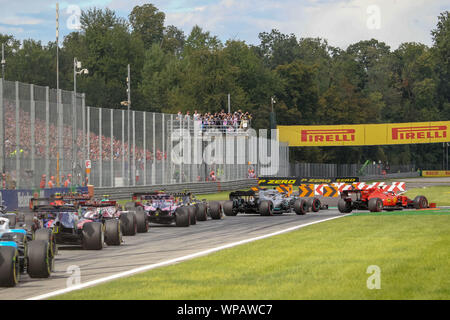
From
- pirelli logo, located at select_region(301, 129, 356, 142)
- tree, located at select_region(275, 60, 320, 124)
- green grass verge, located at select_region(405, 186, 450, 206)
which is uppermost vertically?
tree, located at select_region(275, 60, 320, 124)

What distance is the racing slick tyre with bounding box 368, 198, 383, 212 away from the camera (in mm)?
32188

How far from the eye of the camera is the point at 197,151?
170ft

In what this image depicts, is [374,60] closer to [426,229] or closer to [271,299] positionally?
[426,229]

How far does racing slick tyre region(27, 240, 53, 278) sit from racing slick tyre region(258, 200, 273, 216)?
1918cm

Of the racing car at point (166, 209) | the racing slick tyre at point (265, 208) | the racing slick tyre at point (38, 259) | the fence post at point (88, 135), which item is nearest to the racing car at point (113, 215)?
the racing car at point (166, 209)

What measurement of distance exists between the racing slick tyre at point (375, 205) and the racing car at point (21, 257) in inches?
798

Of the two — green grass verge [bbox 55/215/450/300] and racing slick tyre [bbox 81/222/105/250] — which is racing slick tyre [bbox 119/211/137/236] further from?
green grass verge [bbox 55/215/450/300]

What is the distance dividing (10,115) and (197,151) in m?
22.3

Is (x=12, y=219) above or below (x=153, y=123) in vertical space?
below

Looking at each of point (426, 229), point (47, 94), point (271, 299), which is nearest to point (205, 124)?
point (47, 94)

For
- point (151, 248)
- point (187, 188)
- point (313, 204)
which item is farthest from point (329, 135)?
point (151, 248)

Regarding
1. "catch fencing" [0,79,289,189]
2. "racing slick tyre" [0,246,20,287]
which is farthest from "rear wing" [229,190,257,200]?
"racing slick tyre" [0,246,20,287]

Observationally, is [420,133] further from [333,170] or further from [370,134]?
[333,170]
